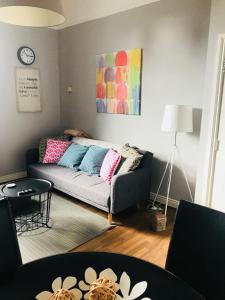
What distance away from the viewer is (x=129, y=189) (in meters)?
2.92

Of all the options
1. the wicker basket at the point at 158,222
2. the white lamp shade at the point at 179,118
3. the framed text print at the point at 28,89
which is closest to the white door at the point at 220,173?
the white lamp shade at the point at 179,118

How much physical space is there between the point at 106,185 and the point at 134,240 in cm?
75

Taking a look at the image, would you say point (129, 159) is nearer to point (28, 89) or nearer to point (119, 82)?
point (119, 82)

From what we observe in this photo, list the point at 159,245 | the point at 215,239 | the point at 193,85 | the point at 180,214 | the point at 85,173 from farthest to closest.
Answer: the point at 85,173 < the point at 193,85 < the point at 159,245 < the point at 180,214 < the point at 215,239

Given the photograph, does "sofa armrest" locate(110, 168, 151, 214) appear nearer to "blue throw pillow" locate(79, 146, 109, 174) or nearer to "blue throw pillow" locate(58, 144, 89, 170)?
"blue throw pillow" locate(79, 146, 109, 174)

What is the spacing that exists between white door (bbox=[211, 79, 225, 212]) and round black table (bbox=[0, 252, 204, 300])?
5.83ft

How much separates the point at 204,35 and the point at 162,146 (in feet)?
4.49

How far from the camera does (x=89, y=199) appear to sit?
3053 millimetres

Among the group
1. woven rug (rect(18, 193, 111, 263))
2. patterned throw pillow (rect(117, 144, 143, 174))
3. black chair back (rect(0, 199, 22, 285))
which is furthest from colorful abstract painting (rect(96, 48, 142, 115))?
black chair back (rect(0, 199, 22, 285))

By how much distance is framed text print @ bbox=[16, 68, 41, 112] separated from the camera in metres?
4.08

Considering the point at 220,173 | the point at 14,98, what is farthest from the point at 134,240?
the point at 14,98

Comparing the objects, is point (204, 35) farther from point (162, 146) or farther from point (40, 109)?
point (40, 109)

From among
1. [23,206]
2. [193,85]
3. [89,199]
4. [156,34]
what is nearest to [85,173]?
[89,199]

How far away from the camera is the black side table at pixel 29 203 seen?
8.67 ft
